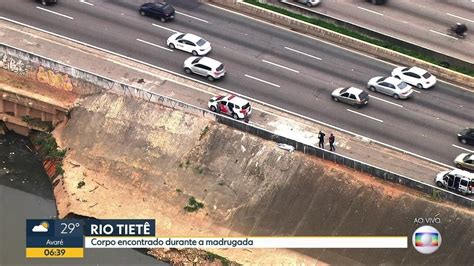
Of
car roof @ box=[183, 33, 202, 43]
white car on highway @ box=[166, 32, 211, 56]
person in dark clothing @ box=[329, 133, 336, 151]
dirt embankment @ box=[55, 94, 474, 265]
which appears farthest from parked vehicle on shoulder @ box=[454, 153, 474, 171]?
car roof @ box=[183, 33, 202, 43]

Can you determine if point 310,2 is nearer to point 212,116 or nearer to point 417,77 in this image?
point 417,77

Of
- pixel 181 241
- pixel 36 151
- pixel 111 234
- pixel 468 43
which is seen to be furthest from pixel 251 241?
pixel 468 43

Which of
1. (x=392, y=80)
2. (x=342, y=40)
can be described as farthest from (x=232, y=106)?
(x=342, y=40)

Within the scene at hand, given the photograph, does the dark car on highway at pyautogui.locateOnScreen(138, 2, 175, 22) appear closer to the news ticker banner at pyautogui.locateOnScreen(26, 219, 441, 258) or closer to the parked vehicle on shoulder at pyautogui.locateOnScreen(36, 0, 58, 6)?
the parked vehicle on shoulder at pyautogui.locateOnScreen(36, 0, 58, 6)

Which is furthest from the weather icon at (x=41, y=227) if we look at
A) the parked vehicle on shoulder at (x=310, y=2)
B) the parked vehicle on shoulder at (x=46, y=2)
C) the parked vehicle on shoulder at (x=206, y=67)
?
the parked vehicle on shoulder at (x=310, y=2)

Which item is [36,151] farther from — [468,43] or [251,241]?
[468,43]

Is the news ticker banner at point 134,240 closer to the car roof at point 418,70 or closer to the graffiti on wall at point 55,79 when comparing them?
the graffiti on wall at point 55,79
